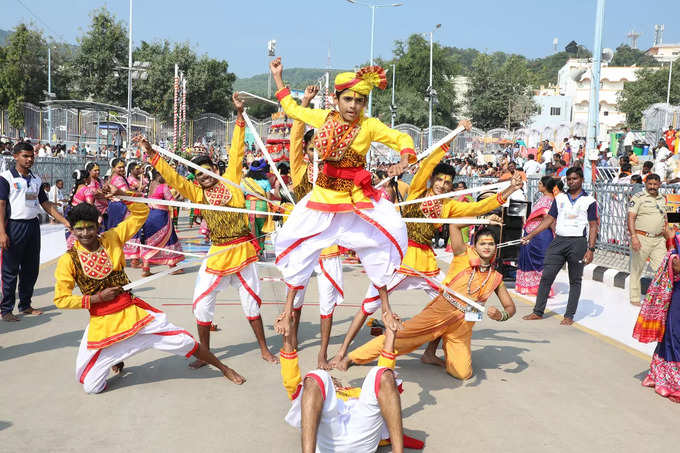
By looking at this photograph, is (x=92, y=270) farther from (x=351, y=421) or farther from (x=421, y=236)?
(x=421, y=236)

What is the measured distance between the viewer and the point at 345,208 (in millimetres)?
4453

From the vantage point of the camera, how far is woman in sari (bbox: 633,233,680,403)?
209 inches

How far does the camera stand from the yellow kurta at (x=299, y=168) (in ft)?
19.2

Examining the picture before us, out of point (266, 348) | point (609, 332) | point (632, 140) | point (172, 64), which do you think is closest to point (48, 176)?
point (266, 348)

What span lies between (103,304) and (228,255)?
1.25m

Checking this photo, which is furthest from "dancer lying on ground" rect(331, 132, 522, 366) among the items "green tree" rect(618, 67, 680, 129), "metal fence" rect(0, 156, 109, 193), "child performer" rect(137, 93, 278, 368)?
"green tree" rect(618, 67, 680, 129)

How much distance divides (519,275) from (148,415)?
23.9 ft

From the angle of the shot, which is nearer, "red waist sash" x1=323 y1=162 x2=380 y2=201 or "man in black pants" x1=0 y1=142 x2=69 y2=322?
"red waist sash" x1=323 y1=162 x2=380 y2=201

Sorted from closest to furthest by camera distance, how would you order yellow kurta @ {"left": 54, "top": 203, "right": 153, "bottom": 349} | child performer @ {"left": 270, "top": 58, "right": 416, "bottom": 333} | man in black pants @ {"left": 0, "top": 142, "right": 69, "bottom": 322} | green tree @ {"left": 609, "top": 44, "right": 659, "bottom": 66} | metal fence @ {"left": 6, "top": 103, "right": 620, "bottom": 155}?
child performer @ {"left": 270, "top": 58, "right": 416, "bottom": 333}
yellow kurta @ {"left": 54, "top": 203, "right": 153, "bottom": 349}
man in black pants @ {"left": 0, "top": 142, "right": 69, "bottom": 322}
metal fence @ {"left": 6, "top": 103, "right": 620, "bottom": 155}
green tree @ {"left": 609, "top": 44, "right": 659, "bottom": 66}

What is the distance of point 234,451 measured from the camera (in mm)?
4078

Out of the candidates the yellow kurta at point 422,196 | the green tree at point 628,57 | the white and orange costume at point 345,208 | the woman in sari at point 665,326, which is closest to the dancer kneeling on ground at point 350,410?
the white and orange costume at point 345,208

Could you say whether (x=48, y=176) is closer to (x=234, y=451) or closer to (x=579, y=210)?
(x=579, y=210)

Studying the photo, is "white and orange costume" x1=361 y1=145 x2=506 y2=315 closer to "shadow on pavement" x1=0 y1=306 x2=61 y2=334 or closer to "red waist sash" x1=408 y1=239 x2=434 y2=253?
"red waist sash" x1=408 y1=239 x2=434 y2=253

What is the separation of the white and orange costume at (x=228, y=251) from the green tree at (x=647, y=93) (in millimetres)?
60518
